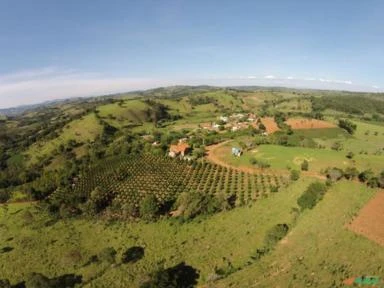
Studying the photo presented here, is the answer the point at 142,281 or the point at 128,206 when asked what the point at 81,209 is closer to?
the point at 128,206

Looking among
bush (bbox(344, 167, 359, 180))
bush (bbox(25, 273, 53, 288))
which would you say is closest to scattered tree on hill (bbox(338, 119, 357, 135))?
bush (bbox(344, 167, 359, 180))

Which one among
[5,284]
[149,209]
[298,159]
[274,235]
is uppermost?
[298,159]

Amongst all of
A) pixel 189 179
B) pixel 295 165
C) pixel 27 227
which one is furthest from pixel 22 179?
pixel 295 165

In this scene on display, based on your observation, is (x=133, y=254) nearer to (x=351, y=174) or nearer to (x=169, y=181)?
(x=169, y=181)

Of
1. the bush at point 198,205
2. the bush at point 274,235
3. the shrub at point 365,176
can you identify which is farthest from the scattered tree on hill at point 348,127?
the bush at point 274,235

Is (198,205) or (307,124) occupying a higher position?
(307,124)

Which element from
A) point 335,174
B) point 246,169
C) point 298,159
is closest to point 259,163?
point 246,169

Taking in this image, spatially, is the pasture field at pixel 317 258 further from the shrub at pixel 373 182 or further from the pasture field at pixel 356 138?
the pasture field at pixel 356 138
